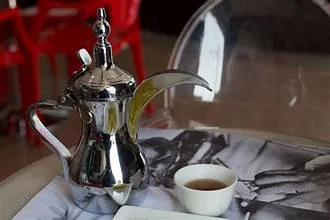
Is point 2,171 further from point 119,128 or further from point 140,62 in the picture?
point 119,128

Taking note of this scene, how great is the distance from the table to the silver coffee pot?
0.27 ft

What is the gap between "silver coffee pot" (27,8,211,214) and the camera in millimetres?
902

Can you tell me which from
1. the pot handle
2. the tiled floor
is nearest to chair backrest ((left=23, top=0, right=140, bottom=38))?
the tiled floor

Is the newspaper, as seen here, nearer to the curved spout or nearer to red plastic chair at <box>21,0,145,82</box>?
the curved spout

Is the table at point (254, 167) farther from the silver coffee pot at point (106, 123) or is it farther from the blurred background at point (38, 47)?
the blurred background at point (38, 47)

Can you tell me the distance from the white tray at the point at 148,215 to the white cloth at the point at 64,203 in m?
0.02

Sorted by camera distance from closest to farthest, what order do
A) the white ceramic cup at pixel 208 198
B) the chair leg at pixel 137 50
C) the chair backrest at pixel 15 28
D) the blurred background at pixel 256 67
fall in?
the white ceramic cup at pixel 208 198, the blurred background at pixel 256 67, the chair backrest at pixel 15 28, the chair leg at pixel 137 50

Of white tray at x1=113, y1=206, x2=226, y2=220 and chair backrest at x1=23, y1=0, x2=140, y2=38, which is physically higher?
chair backrest at x1=23, y1=0, x2=140, y2=38

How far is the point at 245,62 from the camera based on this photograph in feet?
5.14

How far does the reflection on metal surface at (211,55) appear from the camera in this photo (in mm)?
1484

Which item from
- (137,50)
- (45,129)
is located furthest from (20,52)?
(45,129)

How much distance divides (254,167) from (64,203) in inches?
12.2

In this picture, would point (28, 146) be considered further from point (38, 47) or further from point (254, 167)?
point (254, 167)

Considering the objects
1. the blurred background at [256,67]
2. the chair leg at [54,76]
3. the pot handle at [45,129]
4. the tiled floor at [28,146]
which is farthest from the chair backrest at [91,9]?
the pot handle at [45,129]
